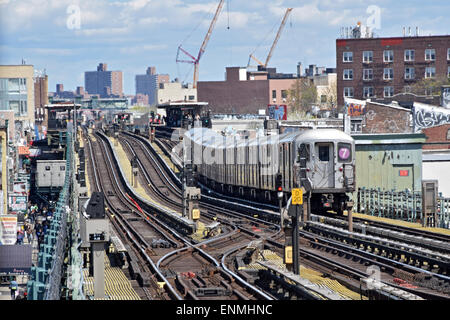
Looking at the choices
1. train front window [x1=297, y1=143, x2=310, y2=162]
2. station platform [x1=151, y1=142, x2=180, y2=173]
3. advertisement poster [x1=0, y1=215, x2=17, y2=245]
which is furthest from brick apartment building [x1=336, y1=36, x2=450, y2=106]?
train front window [x1=297, y1=143, x2=310, y2=162]

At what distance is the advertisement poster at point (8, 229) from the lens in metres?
37.1

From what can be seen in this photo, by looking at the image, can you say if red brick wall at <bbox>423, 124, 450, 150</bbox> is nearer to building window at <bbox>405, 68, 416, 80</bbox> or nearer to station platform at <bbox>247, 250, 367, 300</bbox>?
station platform at <bbox>247, 250, 367, 300</bbox>

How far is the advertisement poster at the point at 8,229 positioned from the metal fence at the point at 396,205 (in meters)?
16.1

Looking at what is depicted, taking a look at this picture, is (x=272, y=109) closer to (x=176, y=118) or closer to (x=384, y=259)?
(x=176, y=118)

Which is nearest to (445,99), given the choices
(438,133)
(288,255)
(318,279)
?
(438,133)

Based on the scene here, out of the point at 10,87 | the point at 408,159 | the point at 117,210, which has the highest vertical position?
the point at 10,87

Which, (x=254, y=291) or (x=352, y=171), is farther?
(x=352, y=171)

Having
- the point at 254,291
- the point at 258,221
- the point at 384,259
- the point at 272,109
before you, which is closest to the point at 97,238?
the point at 254,291

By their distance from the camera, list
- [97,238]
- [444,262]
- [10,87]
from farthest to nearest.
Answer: [10,87] → [444,262] → [97,238]

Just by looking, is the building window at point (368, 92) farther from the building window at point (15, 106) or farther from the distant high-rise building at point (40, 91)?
the distant high-rise building at point (40, 91)

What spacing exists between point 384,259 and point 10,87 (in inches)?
4372

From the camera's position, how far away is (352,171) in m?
32.2

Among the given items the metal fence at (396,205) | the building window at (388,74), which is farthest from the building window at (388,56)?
the metal fence at (396,205)

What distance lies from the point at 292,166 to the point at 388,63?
6305 cm
